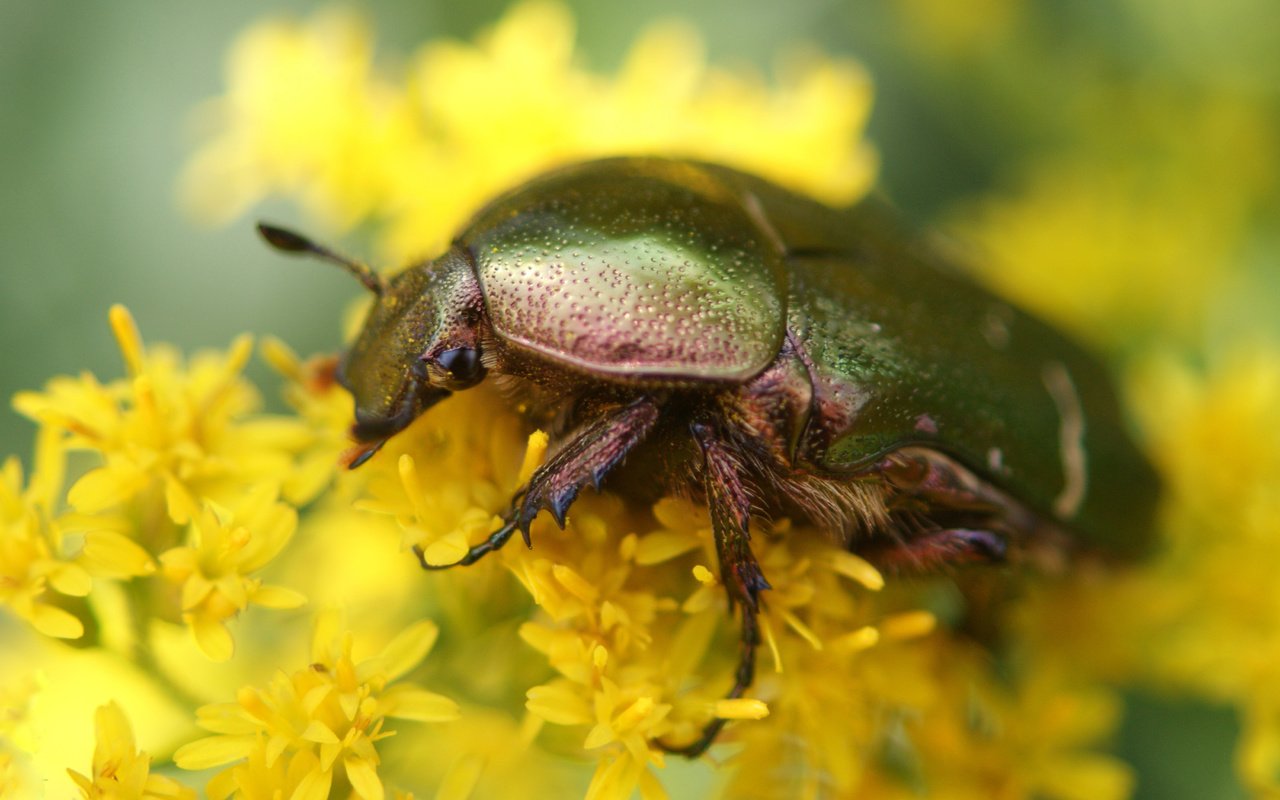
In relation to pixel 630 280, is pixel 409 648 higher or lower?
lower

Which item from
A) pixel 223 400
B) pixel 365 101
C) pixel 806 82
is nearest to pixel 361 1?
pixel 365 101

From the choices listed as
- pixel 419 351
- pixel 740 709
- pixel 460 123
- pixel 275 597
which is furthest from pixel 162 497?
pixel 460 123

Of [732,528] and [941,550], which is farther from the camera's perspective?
[941,550]

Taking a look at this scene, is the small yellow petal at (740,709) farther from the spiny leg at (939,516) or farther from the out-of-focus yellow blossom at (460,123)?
the out-of-focus yellow blossom at (460,123)

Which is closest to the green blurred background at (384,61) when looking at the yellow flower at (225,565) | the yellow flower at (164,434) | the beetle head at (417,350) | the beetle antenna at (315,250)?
the yellow flower at (164,434)

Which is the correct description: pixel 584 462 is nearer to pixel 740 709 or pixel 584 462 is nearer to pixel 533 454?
pixel 533 454

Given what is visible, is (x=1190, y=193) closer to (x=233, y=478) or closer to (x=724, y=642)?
(x=724, y=642)
